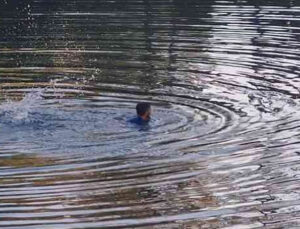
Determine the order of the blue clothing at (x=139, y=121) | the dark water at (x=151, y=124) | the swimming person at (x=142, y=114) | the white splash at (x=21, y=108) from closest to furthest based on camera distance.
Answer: the dark water at (x=151, y=124) < the swimming person at (x=142, y=114) < the blue clothing at (x=139, y=121) < the white splash at (x=21, y=108)

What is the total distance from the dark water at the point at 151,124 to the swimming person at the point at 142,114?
17cm

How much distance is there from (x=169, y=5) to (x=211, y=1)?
187cm

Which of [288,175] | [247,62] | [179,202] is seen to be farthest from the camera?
[247,62]

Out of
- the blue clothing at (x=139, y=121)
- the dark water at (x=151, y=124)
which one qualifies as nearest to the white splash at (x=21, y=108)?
the dark water at (x=151, y=124)

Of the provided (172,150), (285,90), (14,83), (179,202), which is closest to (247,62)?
(285,90)

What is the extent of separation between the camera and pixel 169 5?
3647 cm

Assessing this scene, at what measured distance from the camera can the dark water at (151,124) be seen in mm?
12375

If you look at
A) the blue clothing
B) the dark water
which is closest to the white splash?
the dark water

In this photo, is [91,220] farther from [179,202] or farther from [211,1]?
[211,1]

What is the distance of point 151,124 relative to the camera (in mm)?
17234

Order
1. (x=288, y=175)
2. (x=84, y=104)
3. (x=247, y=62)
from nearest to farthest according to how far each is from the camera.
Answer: (x=288, y=175)
(x=84, y=104)
(x=247, y=62)

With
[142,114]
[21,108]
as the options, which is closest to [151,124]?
[142,114]

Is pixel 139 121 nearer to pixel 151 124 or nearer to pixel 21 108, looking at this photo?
pixel 151 124

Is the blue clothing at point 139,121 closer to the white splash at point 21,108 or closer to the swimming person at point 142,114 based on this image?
the swimming person at point 142,114
